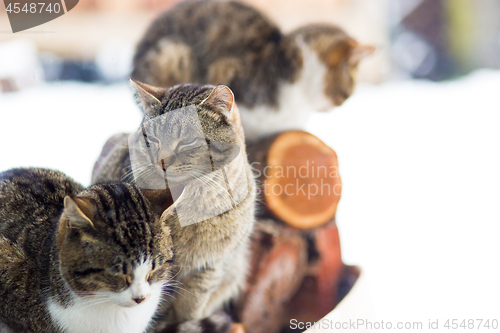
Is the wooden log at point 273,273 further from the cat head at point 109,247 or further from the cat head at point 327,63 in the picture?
the cat head at point 327,63

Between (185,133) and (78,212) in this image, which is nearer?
(78,212)

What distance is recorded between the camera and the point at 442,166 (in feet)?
4.88

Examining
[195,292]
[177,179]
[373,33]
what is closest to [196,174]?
[177,179]

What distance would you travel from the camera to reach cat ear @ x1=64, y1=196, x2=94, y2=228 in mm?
524

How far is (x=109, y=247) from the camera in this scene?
55 centimetres

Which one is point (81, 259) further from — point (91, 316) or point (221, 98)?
point (221, 98)

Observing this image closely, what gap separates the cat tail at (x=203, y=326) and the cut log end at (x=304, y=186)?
32 centimetres

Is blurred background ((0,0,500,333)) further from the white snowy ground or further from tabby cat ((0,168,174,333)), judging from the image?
tabby cat ((0,168,174,333))

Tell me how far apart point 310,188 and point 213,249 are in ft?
1.11

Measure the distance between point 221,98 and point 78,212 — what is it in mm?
315

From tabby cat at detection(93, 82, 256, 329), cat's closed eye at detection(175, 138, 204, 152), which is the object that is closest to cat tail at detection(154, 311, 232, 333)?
tabby cat at detection(93, 82, 256, 329)

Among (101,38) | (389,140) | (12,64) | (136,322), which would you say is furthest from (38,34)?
(389,140)

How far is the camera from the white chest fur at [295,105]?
125 cm

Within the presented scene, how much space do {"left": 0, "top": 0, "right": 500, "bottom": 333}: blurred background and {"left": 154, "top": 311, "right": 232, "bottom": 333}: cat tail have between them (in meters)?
0.25
